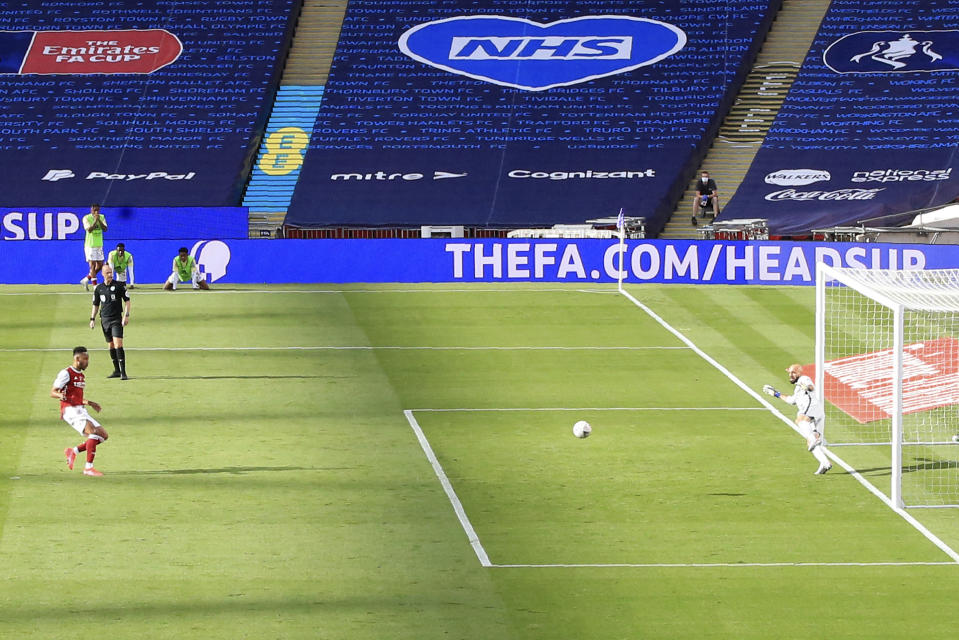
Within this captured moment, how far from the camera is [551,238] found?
143 ft

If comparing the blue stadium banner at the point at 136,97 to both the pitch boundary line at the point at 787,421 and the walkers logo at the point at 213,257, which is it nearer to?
the walkers logo at the point at 213,257

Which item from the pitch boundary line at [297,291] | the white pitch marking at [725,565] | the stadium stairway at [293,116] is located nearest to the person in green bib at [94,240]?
the pitch boundary line at [297,291]

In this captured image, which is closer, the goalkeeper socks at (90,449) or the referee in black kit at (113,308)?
the goalkeeper socks at (90,449)

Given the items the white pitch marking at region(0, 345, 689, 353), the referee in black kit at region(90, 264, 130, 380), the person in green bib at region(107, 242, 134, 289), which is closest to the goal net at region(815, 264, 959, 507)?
the white pitch marking at region(0, 345, 689, 353)

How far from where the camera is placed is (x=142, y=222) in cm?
4794

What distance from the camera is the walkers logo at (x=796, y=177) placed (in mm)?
51656

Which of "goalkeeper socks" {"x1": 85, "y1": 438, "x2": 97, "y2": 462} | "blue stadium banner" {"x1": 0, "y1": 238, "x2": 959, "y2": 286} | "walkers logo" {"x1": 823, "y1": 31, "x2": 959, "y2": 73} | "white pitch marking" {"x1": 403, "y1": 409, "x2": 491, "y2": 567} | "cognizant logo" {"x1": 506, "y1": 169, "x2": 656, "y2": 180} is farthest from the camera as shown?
"walkers logo" {"x1": 823, "y1": 31, "x2": 959, "y2": 73}

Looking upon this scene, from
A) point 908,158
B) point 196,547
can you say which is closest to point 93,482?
point 196,547

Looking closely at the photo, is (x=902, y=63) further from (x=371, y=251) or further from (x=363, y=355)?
(x=363, y=355)

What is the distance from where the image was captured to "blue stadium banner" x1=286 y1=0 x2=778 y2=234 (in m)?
51.4

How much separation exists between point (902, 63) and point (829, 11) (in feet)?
12.8

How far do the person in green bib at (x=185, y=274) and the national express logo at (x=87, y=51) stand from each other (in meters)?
18.3

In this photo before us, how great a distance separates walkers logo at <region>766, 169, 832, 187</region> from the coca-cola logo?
72cm

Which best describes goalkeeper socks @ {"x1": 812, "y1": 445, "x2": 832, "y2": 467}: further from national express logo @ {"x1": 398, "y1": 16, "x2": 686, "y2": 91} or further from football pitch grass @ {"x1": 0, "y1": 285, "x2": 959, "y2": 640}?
national express logo @ {"x1": 398, "y1": 16, "x2": 686, "y2": 91}
